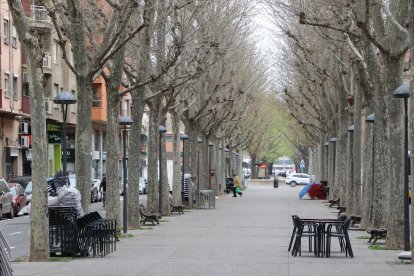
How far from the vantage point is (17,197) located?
42844 millimetres

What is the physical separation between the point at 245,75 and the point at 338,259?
43.7 metres

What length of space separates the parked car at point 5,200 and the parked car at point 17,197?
984 millimetres

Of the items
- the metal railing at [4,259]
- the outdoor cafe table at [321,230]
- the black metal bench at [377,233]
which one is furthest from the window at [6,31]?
the metal railing at [4,259]

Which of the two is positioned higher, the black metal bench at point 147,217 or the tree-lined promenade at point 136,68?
the tree-lined promenade at point 136,68

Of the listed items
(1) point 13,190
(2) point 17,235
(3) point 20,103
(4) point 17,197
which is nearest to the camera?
(2) point 17,235

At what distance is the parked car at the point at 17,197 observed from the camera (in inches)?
1676

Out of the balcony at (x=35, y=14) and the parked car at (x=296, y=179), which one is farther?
the parked car at (x=296, y=179)

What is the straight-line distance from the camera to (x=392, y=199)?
875 inches

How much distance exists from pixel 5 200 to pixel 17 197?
2.53 meters

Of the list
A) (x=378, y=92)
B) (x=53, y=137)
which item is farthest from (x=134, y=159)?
(x=53, y=137)

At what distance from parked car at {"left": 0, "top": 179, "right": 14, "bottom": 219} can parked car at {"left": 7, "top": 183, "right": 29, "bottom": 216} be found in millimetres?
984

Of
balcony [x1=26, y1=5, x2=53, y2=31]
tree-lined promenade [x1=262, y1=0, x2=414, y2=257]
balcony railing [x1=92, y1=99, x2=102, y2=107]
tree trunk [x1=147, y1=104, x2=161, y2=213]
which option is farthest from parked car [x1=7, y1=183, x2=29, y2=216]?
balcony railing [x1=92, y1=99, x2=102, y2=107]

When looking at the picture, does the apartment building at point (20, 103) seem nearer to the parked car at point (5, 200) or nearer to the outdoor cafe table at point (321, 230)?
the parked car at point (5, 200)

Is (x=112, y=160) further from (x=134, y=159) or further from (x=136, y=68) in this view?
(x=136, y=68)
